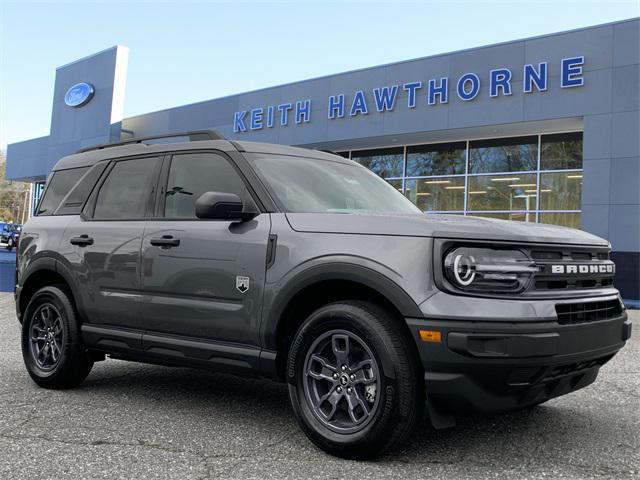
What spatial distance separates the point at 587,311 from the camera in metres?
3.39

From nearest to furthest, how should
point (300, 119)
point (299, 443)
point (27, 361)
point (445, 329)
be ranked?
point (445, 329)
point (299, 443)
point (27, 361)
point (300, 119)

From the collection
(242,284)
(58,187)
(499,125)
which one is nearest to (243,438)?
(242,284)

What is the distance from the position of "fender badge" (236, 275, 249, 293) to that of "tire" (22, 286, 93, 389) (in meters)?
1.75

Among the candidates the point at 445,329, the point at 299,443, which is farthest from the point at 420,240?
the point at 299,443

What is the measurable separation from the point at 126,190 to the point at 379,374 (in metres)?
2.68

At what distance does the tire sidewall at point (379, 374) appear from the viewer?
10.4 ft

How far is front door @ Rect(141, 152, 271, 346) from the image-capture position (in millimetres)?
3820

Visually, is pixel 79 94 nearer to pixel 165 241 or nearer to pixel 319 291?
pixel 165 241

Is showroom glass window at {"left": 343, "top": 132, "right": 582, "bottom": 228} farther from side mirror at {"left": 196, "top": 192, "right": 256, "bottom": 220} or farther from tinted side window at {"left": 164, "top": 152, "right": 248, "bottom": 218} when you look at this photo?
side mirror at {"left": 196, "top": 192, "right": 256, "bottom": 220}

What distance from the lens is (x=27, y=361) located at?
519 cm

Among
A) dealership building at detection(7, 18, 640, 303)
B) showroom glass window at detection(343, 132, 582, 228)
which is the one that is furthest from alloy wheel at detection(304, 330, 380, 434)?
showroom glass window at detection(343, 132, 582, 228)

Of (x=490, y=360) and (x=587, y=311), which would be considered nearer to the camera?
(x=490, y=360)

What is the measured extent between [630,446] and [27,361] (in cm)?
451

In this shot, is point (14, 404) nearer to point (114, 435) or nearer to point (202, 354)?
point (114, 435)
